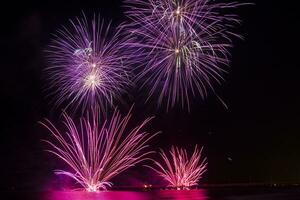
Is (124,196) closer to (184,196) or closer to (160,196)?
(160,196)

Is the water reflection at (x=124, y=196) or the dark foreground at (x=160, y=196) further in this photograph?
the dark foreground at (x=160, y=196)

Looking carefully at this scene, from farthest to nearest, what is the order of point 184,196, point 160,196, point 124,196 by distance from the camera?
point 160,196, point 124,196, point 184,196

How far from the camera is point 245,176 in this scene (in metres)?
72.8

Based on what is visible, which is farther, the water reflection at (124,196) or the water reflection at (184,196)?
the water reflection at (184,196)

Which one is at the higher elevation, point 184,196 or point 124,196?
point 124,196

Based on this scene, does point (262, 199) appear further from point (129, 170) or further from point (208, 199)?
point (129, 170)

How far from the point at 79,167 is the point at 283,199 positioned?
13920mm

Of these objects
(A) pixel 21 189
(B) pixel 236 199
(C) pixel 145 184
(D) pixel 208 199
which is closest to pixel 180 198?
(D) pixel 208 199

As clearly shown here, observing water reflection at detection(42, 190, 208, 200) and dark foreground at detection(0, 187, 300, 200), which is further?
dark foreground at detection(0, 187, 300, 200)

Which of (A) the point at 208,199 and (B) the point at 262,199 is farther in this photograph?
(B) the point at 262,199

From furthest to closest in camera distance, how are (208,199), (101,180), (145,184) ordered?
1. (145,184)
2. (101,180)
3. (208,199)

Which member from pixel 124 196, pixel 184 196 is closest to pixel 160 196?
pixel 184 196

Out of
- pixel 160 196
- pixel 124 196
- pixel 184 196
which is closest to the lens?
pixel 184 196

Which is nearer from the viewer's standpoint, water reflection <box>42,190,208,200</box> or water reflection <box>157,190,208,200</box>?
water reflection <box>42,190,208,200</box>
